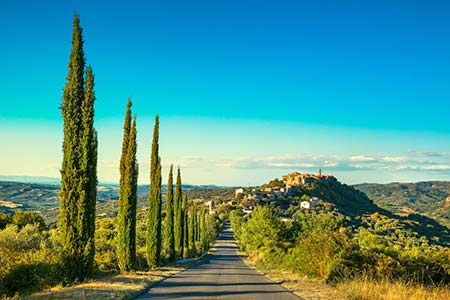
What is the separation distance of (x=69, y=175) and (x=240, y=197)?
529ft

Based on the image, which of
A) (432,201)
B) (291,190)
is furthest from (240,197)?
(432,201)

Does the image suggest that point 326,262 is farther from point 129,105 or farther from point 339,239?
point 129,105

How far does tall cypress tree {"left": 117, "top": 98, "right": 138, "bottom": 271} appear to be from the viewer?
22.3 metres

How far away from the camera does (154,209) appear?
29.7m

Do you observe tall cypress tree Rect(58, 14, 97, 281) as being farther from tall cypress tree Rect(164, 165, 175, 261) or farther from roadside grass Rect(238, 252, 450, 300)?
tall cypress tree Rect(164, 165, 175, 261)

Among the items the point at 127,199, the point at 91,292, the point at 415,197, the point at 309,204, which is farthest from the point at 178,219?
the point at 415,197

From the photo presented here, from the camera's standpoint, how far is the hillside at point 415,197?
129050 mm

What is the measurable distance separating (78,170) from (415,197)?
161272mm

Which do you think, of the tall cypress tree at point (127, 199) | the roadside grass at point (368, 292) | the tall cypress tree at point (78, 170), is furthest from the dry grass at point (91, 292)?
the tall cypress tree at point (127, 199)

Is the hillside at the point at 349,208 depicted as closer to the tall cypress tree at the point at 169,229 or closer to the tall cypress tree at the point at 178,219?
the tall cypress tree at the point at 178,219

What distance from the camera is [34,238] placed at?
2422 centimetres

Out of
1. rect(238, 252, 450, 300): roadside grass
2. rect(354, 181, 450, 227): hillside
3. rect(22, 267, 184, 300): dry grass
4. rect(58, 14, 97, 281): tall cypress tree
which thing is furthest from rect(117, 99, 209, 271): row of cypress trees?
rect(354, 181, 450, 227): hillside

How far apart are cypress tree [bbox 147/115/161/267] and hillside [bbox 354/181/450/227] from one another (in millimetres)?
106675

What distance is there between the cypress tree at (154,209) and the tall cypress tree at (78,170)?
12652 mm
